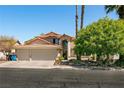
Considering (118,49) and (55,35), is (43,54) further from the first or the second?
(118,49)

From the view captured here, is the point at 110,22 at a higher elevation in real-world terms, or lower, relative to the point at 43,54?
higher

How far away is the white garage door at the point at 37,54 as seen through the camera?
139 feet

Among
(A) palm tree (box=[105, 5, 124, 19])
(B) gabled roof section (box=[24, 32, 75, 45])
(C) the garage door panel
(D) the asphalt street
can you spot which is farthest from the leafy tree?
(B) gabled roof section (box=[24, 32, 75, 45])

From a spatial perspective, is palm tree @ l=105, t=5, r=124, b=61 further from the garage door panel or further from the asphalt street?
the asphalt street

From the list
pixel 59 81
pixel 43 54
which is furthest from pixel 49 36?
pixel 59 81

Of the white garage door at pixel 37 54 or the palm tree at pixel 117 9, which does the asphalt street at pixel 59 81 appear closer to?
the palm tree at pixel 117 9

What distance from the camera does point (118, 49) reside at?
3041 centimetres

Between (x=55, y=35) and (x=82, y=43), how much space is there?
2102cm

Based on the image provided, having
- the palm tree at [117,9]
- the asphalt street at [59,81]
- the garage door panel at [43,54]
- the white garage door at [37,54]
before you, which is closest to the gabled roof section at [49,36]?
the white garage door at [37,54]

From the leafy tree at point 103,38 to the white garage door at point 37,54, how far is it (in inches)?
424

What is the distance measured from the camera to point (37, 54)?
4262 centimetres
